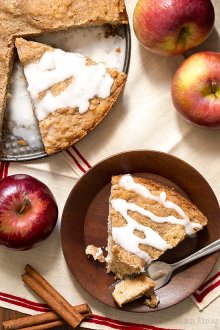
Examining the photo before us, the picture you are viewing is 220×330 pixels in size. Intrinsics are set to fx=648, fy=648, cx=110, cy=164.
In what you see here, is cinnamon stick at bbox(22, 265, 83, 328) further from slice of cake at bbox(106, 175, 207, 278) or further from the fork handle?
the fork handle

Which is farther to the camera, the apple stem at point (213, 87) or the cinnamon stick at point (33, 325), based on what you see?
the cinnamon stick at point (33, 325)

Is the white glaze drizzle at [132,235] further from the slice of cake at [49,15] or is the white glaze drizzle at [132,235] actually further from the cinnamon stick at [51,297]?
the slice of cake at [49,15]

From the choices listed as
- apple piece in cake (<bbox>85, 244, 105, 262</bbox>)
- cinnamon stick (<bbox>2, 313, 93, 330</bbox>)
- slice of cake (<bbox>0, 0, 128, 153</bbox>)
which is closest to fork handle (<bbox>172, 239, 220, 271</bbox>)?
apple piece in cake (<bbox>85, 244, 105, 262</bbox>)

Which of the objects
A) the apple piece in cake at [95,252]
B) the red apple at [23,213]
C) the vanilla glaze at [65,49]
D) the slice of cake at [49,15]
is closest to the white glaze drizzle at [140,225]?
the apple piece in cake at [95,252]

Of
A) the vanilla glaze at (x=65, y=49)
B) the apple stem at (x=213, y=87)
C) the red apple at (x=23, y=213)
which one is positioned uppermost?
the vanilla glaze at (x=65, y=49)

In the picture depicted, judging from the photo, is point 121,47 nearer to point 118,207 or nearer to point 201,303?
point 118,207

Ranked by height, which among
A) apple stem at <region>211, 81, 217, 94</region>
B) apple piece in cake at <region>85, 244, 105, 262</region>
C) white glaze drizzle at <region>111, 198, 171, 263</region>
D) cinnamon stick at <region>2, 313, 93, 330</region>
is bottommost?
cinnamon stick at <region>2, 313, 93, 330</region>
